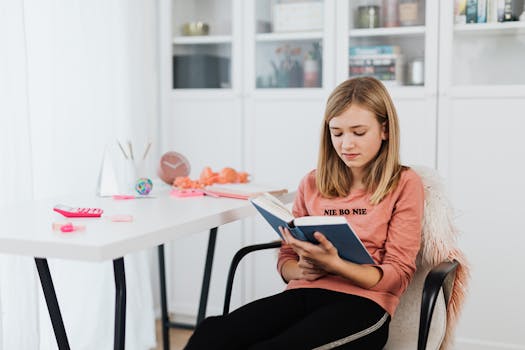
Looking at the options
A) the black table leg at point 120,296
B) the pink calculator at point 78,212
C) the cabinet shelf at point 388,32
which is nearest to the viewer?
the pink calculator at point 78,212

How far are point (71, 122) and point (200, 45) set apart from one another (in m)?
0.90

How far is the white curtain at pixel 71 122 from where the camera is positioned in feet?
7.46

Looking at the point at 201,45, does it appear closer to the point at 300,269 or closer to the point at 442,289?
the point at 300,269

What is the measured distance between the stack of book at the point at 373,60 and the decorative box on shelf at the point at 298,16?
21cm

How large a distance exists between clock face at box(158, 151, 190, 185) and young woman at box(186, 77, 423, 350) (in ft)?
1.96

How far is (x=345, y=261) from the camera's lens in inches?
65.3

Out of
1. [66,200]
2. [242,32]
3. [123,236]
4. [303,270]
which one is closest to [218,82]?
[242,32]

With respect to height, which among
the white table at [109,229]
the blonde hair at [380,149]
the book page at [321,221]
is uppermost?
the blonde hair at [380,149]

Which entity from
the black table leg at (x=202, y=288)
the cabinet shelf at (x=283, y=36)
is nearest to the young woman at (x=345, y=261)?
the black table leg at (x=202, y=288)

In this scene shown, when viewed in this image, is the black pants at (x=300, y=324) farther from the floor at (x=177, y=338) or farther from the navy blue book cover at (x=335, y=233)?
the floor at (x=177, y=338)

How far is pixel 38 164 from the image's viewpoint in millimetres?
2479

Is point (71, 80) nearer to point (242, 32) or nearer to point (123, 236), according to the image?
point (242, 32)

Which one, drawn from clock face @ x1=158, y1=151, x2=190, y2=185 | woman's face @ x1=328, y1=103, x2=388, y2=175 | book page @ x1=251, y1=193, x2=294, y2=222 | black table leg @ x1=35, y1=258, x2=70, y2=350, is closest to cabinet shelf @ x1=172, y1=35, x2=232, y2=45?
clock face @ x1=158, y1=151, x2=190, y2=185

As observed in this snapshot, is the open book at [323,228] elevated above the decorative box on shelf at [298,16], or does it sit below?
below
